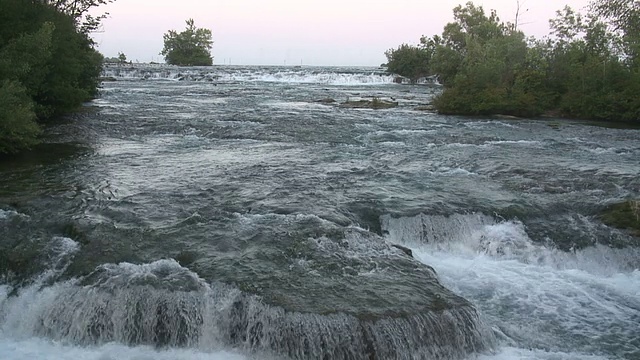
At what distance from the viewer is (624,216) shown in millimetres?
11805

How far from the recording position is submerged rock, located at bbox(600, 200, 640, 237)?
1146 centimetres

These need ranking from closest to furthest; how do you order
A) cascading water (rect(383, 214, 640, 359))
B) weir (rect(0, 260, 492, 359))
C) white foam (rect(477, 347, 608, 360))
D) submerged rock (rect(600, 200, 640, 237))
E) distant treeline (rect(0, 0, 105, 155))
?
weir (rect(0, 260, 492, 359)) → white foam (rect(477, 347, 608, 360)) → cascading water (rect(383, 214, 640, 359)) → submerged rock (rect(600, 200, 640, 237)) → distant treeline (rect(0, 0, 105, 155))

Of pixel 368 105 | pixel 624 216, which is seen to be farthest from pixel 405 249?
pixel 368 105

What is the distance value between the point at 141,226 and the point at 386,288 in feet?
17.3

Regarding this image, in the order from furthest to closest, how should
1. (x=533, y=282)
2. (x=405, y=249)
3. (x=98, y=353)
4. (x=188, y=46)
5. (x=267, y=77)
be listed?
(x=188, y=46)
(x=267, y=77)
(x=405, y=249)
(x=533, y=282)
(x=98, y=353)

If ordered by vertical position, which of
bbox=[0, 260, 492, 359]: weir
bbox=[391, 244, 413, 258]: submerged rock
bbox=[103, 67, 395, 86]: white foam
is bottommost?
bbox=[0, 260, 492, 359]: weir

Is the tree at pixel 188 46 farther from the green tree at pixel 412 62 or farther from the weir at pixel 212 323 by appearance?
the weir at pixel 212 323

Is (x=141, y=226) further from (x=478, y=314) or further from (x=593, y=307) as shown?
(x=593, y=307)

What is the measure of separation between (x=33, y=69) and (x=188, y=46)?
372ft

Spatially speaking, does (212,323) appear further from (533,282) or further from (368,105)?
(368,105)

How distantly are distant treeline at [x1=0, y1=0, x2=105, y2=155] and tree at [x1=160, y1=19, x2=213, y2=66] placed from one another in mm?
101228

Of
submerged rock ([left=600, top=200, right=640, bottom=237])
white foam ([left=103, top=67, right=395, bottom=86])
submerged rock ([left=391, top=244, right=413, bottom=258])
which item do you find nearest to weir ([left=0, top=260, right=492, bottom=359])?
submerged rock ([left=391, top=244, right=413, bottom=258])

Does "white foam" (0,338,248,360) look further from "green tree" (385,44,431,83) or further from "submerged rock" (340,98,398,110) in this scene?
"green tree" (385,44,431,83)

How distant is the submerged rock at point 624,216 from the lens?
11.5 m
